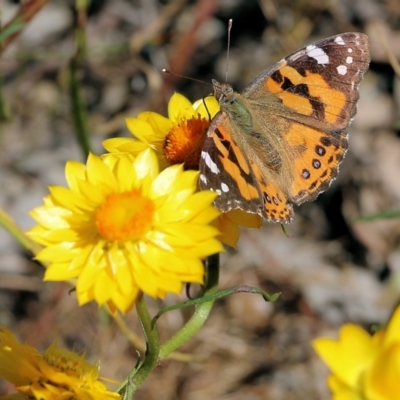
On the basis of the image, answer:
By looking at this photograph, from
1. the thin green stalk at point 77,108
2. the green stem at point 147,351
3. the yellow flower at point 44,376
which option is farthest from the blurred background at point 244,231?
the green stem at point 147,351

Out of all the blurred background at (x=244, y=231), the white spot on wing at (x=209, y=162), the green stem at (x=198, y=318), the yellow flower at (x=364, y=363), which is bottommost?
the blurred background at (x=244, y=231)

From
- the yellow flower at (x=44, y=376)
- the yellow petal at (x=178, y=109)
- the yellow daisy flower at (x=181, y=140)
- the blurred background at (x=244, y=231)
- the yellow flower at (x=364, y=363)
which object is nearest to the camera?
the yellow flower at (x=364, y=363)

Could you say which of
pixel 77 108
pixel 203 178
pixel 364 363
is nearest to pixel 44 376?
pixel 203 178

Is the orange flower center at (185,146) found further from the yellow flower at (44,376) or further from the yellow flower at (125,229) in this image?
the yellow flower at (44,376)

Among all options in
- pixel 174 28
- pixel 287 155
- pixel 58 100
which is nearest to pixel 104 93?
pixel 58 100

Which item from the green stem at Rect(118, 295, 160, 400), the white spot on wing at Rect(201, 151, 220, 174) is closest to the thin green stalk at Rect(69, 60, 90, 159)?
the white spot on wing at Rect(201, 151, 220, 174)

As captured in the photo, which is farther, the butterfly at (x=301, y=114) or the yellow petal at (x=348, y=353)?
the butterfly at (x=301, y=114)
